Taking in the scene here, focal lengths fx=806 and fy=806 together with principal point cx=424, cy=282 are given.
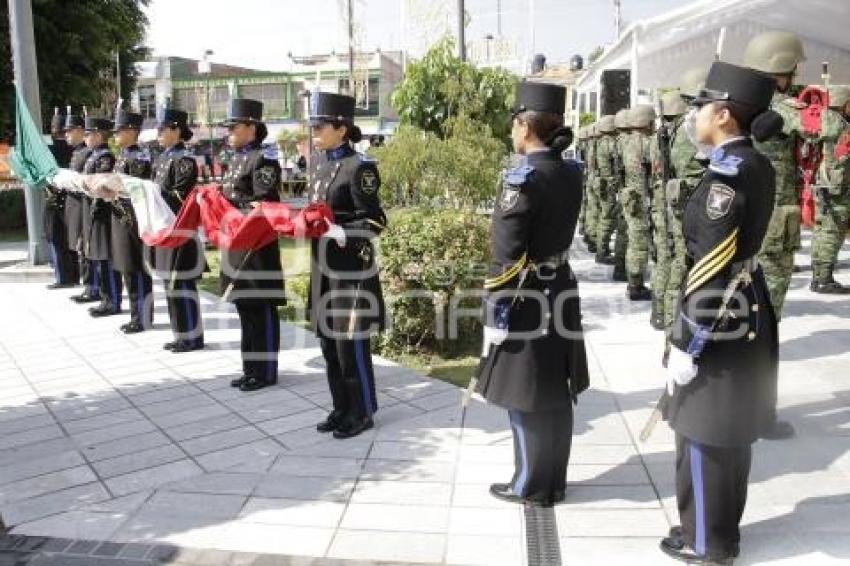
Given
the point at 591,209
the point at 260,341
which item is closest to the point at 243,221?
the point at 260,341

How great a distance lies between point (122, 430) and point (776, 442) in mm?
4155

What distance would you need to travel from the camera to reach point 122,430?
17.7ft

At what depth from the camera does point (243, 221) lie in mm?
5703

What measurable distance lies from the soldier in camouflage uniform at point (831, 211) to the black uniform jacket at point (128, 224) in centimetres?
690

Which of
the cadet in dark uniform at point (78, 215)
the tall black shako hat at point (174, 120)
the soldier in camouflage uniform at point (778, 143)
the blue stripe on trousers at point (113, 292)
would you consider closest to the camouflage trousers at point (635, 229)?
the soldier in camouflage uniform at point (778, 143)

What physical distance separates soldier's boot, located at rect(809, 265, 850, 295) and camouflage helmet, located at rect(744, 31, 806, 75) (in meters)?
3.98

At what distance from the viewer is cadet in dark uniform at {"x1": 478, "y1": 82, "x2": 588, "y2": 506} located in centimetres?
371

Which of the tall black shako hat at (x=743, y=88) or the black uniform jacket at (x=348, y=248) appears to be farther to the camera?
the black uniform jacket at (x=348, y=248)

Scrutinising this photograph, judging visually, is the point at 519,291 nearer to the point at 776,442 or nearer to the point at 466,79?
the point at 776,442

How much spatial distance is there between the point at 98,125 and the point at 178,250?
2.61m

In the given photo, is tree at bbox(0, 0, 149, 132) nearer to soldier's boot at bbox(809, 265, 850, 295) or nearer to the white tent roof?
the white tent roof

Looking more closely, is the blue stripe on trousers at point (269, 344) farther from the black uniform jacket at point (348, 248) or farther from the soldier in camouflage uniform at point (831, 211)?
the soldier in camouflage uniform at point (831, 211)

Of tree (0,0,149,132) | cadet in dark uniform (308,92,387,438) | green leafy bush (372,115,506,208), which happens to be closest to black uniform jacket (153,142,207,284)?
green leafy bush (372,115,506,208)

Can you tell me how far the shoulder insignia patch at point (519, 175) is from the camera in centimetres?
363
